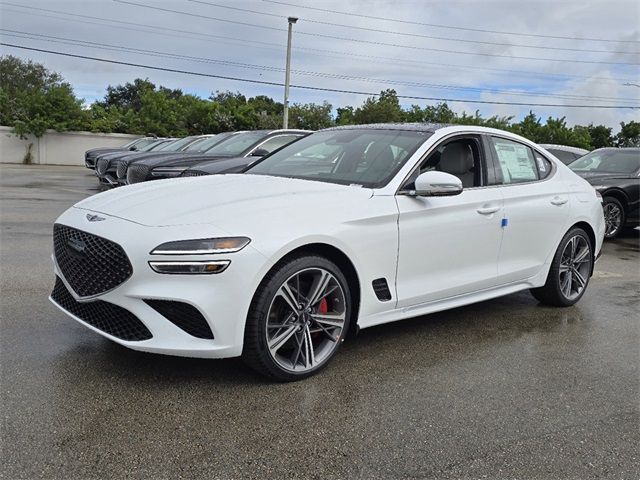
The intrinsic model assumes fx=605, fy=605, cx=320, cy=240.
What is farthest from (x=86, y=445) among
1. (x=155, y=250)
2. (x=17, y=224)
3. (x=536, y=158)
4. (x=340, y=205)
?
(x=17, y=224)

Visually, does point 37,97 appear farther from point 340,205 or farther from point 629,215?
point 340,205

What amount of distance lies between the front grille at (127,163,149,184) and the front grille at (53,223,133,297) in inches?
272

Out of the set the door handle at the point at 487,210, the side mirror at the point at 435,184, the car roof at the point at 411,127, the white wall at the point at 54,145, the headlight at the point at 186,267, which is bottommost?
the white wall at the point at 54,145

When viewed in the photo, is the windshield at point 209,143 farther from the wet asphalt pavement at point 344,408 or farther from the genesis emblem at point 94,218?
the genesis emblem at point 94,218

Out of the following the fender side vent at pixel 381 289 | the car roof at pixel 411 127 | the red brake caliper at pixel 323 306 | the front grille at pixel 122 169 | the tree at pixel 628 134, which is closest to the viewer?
the red brake caliper at pixel 323 306

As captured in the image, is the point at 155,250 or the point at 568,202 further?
the point at 568,202

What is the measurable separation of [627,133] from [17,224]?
5439 centimetres

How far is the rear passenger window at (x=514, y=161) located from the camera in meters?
5.06

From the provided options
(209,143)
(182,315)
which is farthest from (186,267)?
(209,143)

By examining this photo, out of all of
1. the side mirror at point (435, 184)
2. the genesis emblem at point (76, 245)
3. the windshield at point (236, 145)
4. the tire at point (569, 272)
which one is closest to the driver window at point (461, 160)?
the side mirror at point (435, 184)

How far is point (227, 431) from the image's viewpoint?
2998 mm

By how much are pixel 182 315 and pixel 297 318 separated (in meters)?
0.71

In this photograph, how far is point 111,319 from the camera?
3.38 m

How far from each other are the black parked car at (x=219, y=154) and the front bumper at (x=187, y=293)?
23.0 feet
